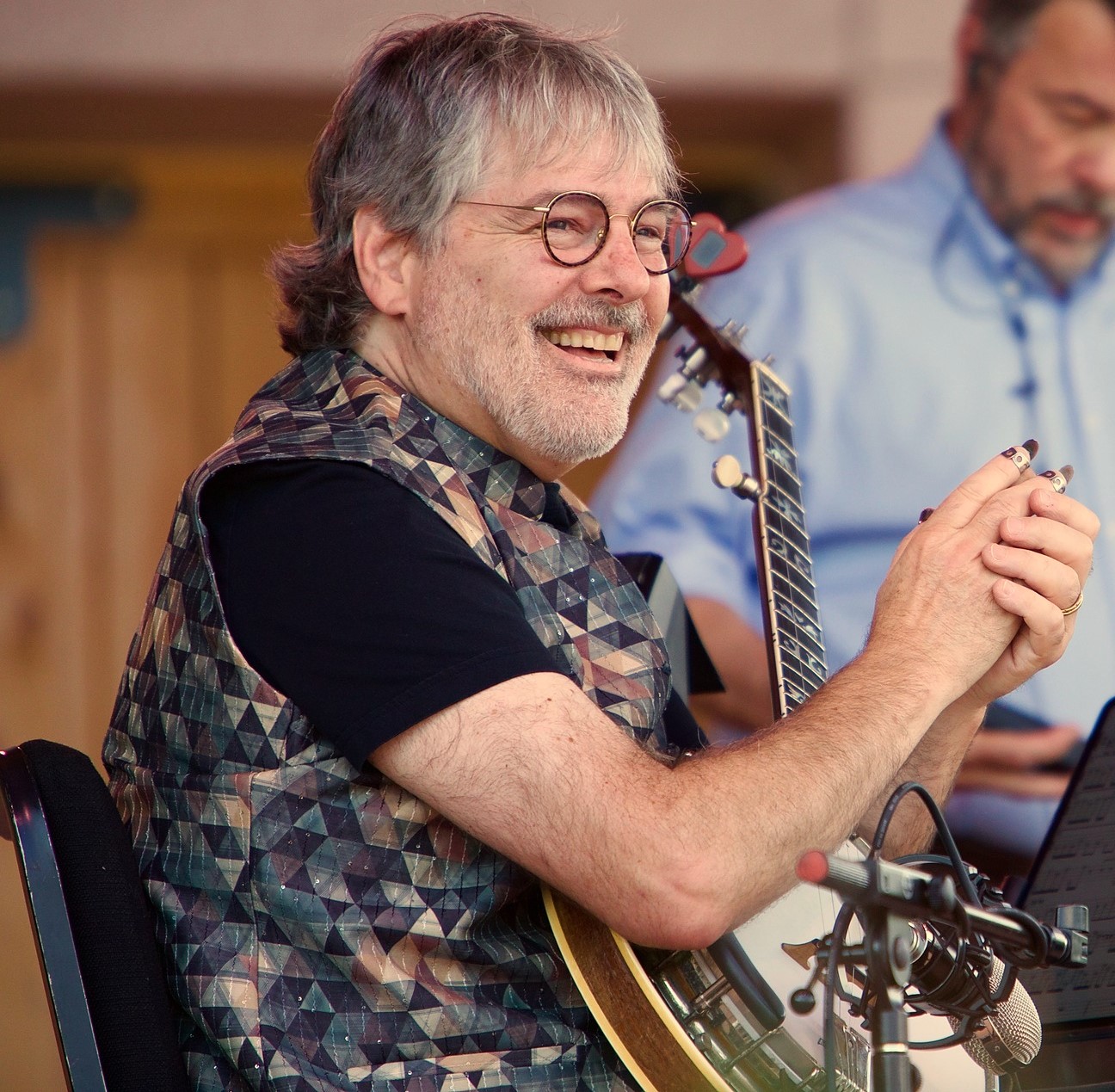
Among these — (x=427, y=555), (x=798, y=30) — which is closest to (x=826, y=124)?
(x=798, y=30)

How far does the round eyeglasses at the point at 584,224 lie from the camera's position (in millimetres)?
1549

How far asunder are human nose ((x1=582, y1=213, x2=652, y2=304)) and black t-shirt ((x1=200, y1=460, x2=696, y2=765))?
1.12 feet

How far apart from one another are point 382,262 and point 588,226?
22 cm

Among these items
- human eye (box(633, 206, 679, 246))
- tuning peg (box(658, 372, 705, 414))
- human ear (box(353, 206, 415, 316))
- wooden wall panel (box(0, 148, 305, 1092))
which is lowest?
wooden wall panel (box(0, 148, 305, 1092))

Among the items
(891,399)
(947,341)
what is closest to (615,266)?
(891,399)

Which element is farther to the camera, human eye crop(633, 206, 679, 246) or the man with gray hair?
human eye crop(633, 206, 679, 246)

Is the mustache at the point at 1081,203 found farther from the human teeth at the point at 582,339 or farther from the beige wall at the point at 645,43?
the human teeth at the point at 582,339

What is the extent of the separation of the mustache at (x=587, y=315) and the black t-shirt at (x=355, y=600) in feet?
0.98

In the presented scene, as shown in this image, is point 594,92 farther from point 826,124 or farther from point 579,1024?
point 826,124

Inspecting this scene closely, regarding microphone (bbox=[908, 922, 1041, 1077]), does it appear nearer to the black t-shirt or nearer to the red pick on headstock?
the black t-shirt

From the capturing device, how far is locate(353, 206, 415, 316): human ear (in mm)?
1622

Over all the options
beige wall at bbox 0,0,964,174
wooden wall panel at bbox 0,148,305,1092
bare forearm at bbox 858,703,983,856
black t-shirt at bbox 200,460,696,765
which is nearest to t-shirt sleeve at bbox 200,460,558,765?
black t-shirt at bbox 200,460,696,765

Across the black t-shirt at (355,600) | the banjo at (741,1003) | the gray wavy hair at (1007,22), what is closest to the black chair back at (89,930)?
the black t-shirt at (355,600)

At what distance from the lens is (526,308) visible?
1577 mm
